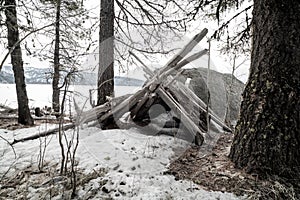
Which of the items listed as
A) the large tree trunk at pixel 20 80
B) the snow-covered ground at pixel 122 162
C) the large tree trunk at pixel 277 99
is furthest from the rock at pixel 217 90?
the large tree trunk at pixel 20 80

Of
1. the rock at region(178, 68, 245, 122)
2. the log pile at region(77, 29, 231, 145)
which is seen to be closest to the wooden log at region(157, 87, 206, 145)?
the log pile at region(77, 29, 231, 145)

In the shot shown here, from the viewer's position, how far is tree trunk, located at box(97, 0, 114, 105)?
18.5ft

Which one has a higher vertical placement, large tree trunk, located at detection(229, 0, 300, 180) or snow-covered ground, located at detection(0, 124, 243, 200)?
large tree trunk, located at detection(229, 0, 300, 180)

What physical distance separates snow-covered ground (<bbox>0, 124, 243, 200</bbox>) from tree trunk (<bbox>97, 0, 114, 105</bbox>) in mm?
1264

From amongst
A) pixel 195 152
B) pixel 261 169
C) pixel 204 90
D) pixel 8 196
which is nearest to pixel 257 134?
pixel 261 169

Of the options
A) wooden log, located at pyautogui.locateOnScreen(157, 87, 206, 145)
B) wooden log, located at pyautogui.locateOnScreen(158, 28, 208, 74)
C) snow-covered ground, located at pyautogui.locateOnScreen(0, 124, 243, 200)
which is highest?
wooden log, located at pyautogui.locateOnScreen(158, 28, 208, 74)

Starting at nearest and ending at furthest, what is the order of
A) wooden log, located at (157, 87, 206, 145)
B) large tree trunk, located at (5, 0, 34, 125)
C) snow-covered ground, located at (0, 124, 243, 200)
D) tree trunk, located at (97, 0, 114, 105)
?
snow-covered ground, located at (0, 124, 243, 200), wooden log, located at (157, 87, 206, 145), tree trunk, located at (97, 0, 114, 105), large tree trunk, located at (5, 0, 34, 125)

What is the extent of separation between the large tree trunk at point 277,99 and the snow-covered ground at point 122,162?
76 cm

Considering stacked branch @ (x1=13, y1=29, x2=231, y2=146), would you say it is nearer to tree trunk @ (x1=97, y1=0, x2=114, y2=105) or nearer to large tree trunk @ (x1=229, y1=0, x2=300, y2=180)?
tree trunk @ (x1=97, y1=0, x2=114, y2=105)

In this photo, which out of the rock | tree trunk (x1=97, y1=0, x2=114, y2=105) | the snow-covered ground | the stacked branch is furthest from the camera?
the rock

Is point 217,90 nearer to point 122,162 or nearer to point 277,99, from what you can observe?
point 277,99

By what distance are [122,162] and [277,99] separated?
2.18m

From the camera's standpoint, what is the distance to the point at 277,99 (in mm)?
2994

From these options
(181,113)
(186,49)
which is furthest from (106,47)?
(181,113)
